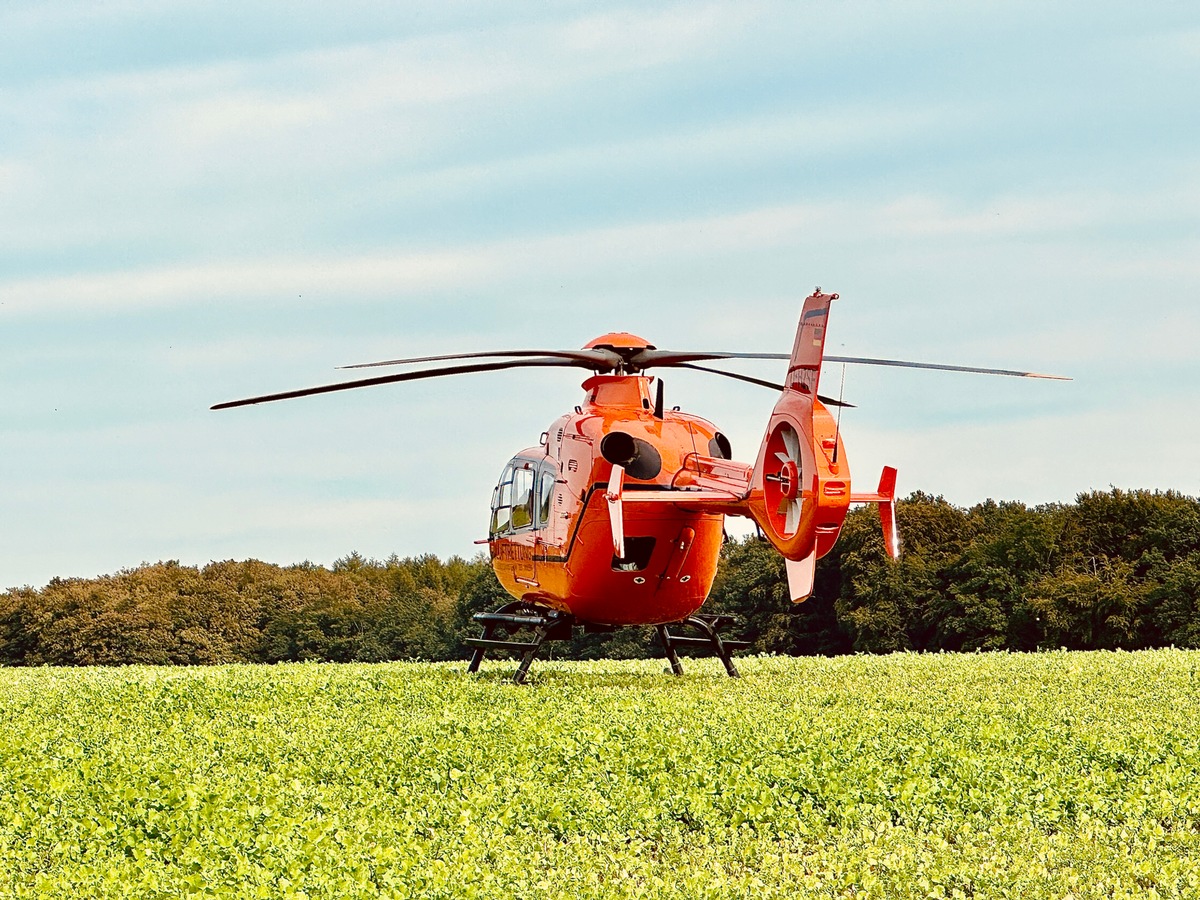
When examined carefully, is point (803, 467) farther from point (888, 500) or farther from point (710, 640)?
point (710, 640)

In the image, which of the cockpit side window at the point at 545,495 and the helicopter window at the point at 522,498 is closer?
the cockpit side window at the point at 545,495

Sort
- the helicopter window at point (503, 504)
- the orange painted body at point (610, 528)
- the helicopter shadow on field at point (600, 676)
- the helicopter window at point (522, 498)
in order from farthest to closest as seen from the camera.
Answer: the helicopter window at point (503, 504) → the helicopter window at point (522, 498) → the helicopter shadow on field at point (600, 676) → the orange painted body at point (610, 528)

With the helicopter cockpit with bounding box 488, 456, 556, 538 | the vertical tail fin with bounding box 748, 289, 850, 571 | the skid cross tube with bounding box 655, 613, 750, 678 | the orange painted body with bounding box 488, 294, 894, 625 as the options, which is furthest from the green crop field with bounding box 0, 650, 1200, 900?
the helicopter cockpit with bounding box 488, 456, 556, 538

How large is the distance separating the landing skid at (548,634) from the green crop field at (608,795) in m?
1.53

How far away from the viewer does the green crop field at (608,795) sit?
29.0ft

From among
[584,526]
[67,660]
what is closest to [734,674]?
[584,526]

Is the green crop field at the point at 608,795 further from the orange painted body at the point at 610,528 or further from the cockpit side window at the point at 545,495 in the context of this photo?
the cockpit side window at the point at 545,495

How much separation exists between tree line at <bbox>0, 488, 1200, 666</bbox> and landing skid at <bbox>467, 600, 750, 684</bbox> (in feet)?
79.0

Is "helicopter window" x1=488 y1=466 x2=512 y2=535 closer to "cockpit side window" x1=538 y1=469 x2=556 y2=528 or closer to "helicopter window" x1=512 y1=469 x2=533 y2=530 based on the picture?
"helicopter window" x1=512 y1=469 x2=533 y2=530

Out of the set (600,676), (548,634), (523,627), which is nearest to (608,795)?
(548,634)

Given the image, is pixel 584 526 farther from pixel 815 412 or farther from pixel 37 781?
pixel 37 781

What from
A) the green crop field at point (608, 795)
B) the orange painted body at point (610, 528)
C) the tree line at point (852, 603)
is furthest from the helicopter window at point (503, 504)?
the tree line at point (852, 603)

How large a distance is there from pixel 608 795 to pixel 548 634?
26.4 ft

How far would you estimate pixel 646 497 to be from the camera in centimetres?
1634
